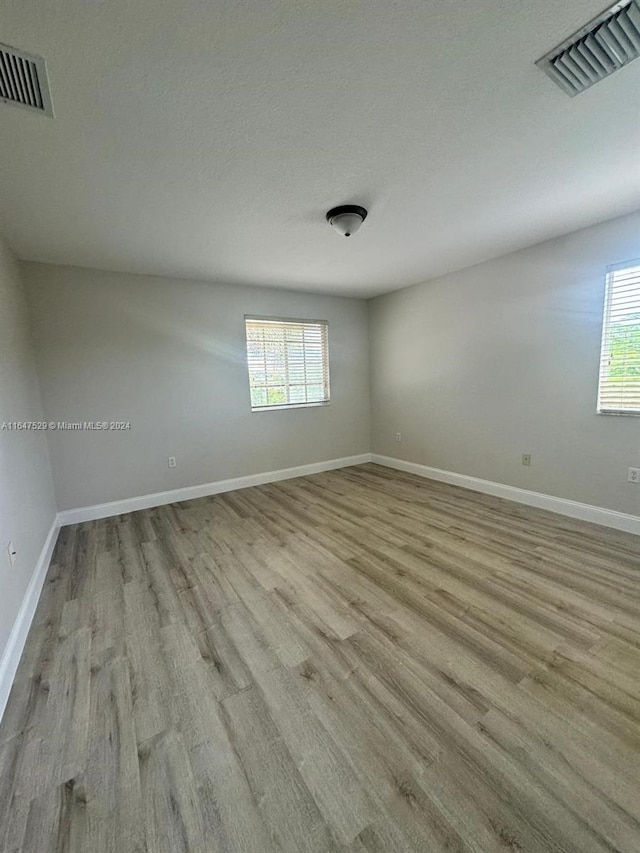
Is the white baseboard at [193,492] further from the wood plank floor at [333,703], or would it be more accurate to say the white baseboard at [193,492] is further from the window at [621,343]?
the window at [621,343]

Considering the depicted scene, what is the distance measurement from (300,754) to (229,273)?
3764mm

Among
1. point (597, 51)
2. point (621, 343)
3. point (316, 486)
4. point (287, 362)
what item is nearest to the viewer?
point (597, 51)

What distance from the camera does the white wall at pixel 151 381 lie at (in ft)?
10.6

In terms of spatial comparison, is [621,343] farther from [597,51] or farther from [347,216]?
[347,216]

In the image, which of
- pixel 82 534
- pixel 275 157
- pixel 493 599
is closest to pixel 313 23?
pixel 275 157

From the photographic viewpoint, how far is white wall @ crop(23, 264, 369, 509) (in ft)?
10.6

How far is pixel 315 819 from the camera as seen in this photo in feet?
3.28

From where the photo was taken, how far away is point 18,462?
2.15 metres

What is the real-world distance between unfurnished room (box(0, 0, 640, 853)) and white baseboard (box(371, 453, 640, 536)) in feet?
0.11

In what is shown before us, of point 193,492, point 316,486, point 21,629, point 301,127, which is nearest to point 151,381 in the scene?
point 193,492

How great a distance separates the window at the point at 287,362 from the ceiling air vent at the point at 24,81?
9.17 feet

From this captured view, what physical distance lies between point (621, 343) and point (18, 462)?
14.7ft

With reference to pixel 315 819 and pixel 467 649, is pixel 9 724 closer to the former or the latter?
pixel 315 819

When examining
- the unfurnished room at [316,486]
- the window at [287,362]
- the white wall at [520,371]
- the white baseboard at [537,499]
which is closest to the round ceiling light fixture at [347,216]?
the unfurnished room at [316,486]
